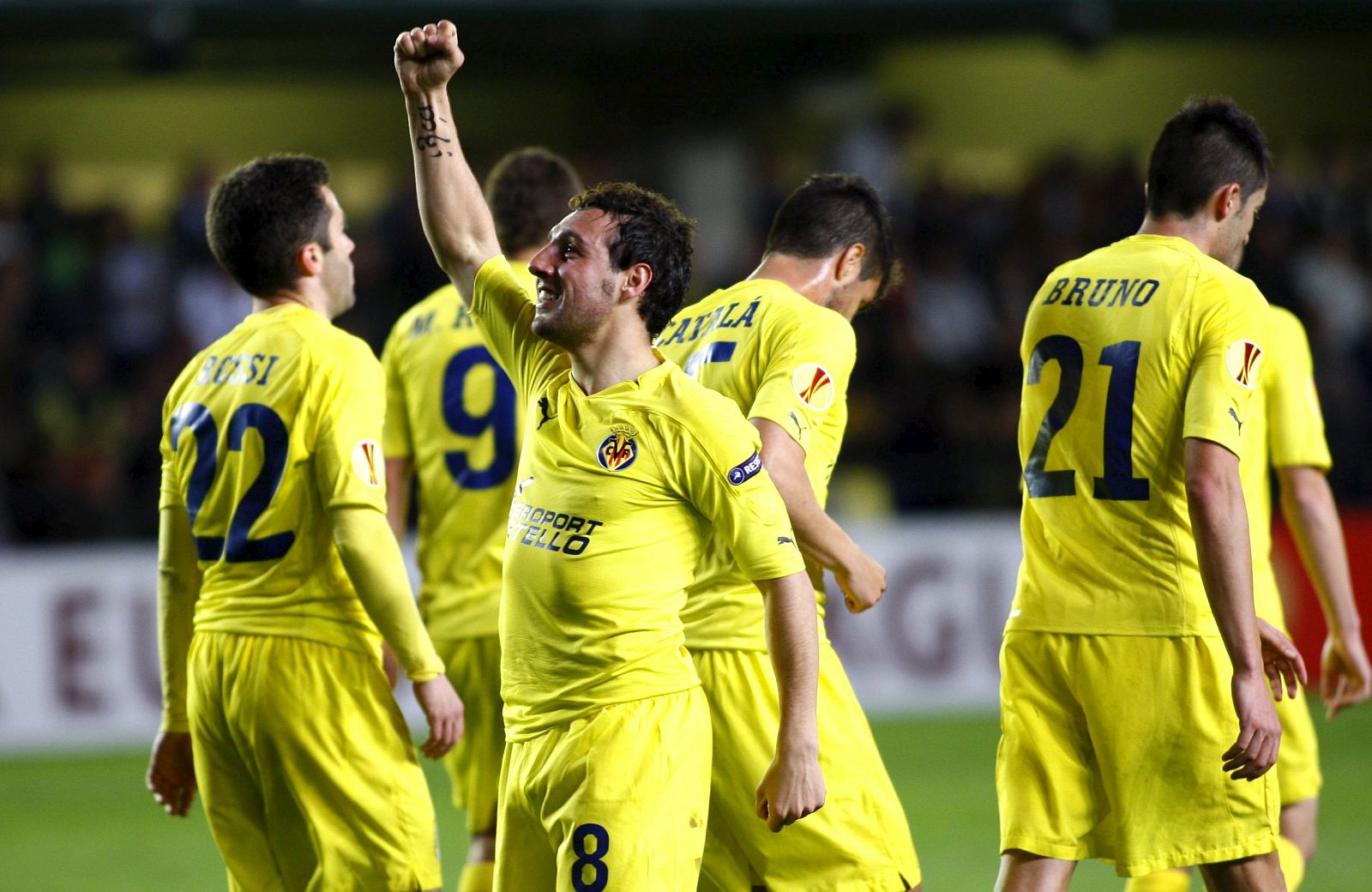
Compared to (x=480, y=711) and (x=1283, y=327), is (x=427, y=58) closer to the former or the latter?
(x=480, y=711)

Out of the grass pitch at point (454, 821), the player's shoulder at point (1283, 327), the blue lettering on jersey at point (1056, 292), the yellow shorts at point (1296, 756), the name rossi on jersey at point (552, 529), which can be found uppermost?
the blue lettering on jersey at point (1056, 292)

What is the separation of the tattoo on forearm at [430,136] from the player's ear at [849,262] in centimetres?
119

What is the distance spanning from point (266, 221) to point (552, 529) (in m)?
1.39

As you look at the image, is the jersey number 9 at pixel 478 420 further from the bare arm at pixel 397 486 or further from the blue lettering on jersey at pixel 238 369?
the blue lettering on jersey at pixel 238 369

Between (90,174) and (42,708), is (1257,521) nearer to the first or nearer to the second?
(42,708)

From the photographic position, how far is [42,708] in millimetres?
10023

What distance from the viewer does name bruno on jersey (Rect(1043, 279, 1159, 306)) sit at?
436cm

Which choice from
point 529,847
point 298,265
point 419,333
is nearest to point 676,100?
point 419,333

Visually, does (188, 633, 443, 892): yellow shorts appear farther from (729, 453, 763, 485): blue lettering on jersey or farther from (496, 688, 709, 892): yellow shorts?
(729, 453, 763, 485): blue lettering on jersey

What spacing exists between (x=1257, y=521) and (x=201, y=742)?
2974 millimetres

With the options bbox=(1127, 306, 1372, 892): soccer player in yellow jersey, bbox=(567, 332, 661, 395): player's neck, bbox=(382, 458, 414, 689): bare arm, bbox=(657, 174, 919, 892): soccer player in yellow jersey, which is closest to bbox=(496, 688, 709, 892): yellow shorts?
bbox=(657, 174, 919, 892): soccer player in yellow jersey

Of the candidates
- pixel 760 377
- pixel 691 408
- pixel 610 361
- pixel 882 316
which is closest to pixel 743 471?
pixel 691 408

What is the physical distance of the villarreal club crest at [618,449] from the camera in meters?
3.57

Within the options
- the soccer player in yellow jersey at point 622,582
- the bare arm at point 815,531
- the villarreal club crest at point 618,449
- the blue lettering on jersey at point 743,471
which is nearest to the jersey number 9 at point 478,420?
the bare arm at point 815,531
